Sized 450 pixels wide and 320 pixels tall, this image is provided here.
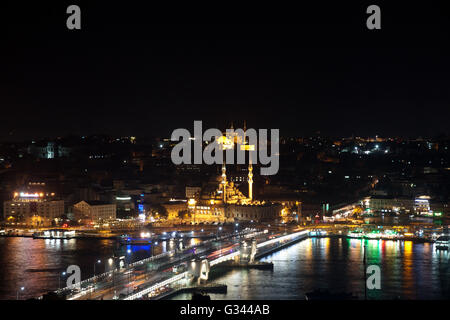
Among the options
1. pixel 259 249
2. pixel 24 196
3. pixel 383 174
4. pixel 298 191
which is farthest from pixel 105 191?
pixel 383 174

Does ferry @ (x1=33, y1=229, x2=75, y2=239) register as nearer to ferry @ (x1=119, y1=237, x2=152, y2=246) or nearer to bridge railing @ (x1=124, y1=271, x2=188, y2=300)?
ferry @ (x1=119, y1=237, x2=152, y2=246)

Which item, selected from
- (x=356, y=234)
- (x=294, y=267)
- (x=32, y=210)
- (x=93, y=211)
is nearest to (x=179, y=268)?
(x=294, y=267)

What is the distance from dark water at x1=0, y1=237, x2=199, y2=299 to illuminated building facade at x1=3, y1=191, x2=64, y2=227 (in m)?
2.28

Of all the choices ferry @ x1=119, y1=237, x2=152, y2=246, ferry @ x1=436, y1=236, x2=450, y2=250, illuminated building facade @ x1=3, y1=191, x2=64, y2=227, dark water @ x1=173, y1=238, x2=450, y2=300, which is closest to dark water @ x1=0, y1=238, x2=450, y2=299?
dark water @ x1=173, y1=238, x2=450, y2=300

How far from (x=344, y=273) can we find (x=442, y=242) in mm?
4284

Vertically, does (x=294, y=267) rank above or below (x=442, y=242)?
below

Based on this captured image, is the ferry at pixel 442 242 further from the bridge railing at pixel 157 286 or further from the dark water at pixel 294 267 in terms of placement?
the bridge railing at pixel 157 286

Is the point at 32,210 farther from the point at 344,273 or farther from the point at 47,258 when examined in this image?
the point at 344,273

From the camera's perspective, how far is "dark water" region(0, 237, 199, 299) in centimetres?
909

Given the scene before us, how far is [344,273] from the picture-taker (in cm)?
1027

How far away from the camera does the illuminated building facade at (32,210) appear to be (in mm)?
17172

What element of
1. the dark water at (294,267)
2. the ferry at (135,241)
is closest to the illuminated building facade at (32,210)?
the dark water at (294,267)

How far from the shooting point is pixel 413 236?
1498 centimetres
